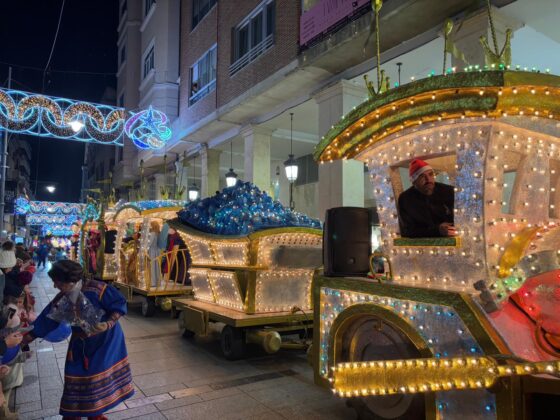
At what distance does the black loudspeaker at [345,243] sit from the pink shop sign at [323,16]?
5.83 metres

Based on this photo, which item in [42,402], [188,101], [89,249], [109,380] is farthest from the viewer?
[188,101]

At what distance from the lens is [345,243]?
4039 millimetres

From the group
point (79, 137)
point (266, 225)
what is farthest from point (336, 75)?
point (79, 137)

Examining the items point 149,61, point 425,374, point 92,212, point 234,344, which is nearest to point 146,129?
point 92,212

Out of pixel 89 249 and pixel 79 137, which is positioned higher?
pixel 79 137

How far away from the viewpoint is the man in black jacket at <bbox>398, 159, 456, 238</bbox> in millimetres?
3348

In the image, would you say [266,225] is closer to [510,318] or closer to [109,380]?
[109,380]

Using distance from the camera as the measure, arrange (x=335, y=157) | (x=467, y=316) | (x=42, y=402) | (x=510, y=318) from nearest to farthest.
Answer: (x=467, y=316), (x=510, y=318), (x=335, y=157), (x=42, y=402)

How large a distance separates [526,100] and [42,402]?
543 centimetres

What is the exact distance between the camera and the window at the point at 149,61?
22703 mm

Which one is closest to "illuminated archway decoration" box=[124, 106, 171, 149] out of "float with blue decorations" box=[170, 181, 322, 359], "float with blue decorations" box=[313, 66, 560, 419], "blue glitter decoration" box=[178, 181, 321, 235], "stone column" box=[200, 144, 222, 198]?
"stone column" box=[200, 144, 222, 198]

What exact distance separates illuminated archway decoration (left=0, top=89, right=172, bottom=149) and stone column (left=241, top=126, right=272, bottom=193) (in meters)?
5.52

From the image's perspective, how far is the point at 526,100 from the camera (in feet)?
8.71

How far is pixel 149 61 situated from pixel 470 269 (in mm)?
23716
